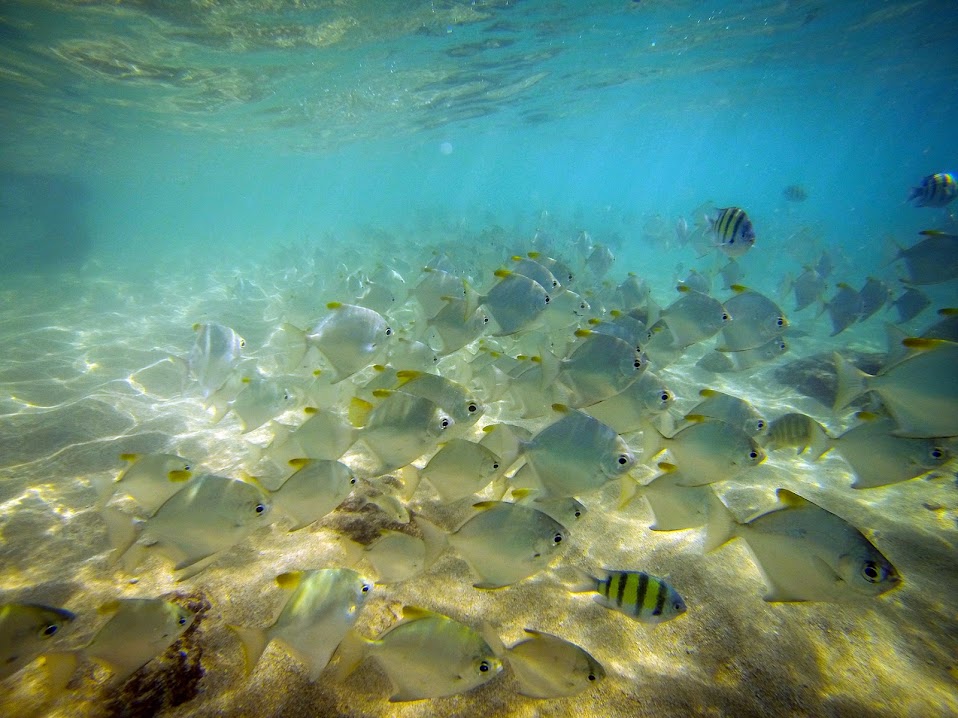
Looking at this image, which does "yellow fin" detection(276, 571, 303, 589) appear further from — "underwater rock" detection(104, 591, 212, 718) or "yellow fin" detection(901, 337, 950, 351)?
"yellow fin" detection(901, 337, 950, 351)

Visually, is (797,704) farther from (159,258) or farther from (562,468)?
(159,258)

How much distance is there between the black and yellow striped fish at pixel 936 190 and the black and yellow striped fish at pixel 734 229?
5.12 m

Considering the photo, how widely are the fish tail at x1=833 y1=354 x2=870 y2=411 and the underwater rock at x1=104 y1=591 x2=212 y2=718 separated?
4834mm

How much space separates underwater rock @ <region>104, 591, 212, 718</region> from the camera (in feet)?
7.54

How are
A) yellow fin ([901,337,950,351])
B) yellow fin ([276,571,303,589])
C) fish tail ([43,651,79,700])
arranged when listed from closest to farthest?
fish tail ([43,651,79,700]) < yellow fin ([276,571,303,589]) < yellow fin ([901,337,950,351])

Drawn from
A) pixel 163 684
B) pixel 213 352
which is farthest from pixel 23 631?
pixel 213 352

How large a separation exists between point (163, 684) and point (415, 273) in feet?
43.3

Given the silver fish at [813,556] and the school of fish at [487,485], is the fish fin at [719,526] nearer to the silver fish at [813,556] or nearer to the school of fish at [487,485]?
the school of fish at [487,485]

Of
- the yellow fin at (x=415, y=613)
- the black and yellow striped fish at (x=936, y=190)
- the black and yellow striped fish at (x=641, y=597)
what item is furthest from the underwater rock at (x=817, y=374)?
the yellow fin at (x=415, y=613)

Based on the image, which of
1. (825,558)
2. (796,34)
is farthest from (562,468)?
(796,34)

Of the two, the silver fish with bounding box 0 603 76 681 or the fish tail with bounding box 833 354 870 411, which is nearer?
Result: the silver fish with bounding box 0 603 76 681

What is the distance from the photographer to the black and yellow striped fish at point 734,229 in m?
5.55

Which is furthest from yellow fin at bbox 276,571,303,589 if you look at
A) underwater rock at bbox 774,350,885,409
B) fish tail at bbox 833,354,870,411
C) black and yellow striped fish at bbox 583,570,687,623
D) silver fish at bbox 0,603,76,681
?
underwater rock at bbox 774,350,885,409

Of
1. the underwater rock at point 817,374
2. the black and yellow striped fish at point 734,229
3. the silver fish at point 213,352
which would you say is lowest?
the underwater rock at point 817,374
